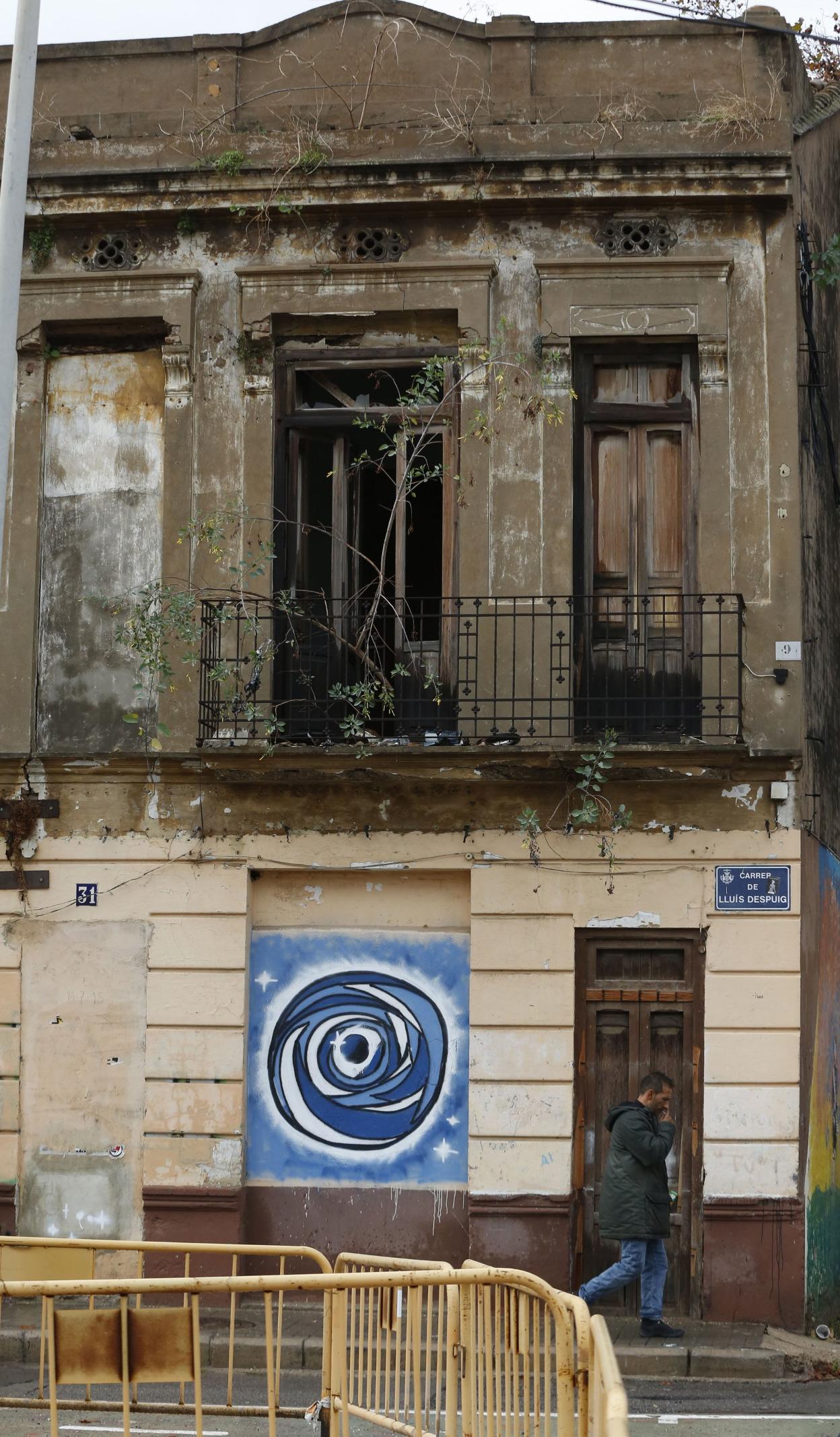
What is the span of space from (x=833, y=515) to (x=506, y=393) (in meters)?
3.77

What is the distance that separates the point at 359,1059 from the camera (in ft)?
45.0

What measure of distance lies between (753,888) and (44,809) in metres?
5.52

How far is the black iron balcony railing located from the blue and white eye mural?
1.69m

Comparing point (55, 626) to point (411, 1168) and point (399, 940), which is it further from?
point (411, 1168)

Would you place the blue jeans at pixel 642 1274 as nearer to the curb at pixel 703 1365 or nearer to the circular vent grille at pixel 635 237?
the curb at pixel 703 1365

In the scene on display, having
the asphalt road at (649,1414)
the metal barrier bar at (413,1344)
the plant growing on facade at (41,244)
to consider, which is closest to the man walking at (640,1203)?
the asphalt road at (649,1414)

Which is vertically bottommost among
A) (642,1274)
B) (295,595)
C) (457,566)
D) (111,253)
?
(642,1274)

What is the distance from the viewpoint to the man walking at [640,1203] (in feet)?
39.3

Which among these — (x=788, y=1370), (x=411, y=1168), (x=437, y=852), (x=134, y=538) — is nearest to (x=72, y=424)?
(x=134, y=538)

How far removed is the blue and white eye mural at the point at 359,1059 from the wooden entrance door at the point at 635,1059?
0.94 meters

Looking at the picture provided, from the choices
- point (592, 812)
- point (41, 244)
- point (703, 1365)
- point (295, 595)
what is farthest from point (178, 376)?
point (703, 1365)

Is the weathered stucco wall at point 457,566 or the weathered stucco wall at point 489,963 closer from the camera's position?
the weathered stucco wall at point 489,963

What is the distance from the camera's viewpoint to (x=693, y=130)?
1384cm

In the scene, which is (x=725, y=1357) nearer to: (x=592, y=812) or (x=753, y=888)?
(x=753, y=888)
